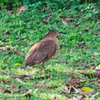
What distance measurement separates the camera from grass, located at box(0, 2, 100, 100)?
18.8ft

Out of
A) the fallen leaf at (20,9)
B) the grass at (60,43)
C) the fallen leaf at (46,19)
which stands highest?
the fallen leaf at (20,9)

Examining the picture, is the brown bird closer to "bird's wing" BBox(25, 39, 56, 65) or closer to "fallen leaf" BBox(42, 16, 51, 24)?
"bird's wing" BBox(25, 39, 56, 65)

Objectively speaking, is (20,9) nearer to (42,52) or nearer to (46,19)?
(46,19)

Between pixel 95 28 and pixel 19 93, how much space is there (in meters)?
4.23

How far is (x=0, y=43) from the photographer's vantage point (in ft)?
26.6

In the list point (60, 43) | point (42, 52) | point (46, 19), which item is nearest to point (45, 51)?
point (42, 52)

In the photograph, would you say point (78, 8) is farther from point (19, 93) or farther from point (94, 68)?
point (19, 93)

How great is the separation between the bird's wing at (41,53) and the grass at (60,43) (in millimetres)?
303

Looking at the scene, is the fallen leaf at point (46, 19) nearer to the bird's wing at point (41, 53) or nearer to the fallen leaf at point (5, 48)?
the fallen leaf at point (5, 48)

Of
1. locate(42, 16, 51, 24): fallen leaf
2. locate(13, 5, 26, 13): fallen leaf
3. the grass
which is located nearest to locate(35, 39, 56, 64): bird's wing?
the grass

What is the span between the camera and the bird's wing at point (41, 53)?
6246mm

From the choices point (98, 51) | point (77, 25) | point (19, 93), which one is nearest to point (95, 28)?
point (77, 25)

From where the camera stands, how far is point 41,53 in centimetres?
639

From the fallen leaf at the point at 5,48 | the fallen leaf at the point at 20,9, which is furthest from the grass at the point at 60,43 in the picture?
the fallen leaf at the point at 20,9
